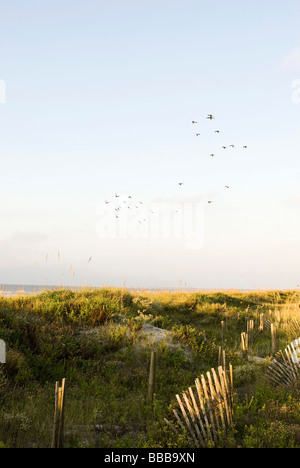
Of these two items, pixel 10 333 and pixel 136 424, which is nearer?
pixel 136 424

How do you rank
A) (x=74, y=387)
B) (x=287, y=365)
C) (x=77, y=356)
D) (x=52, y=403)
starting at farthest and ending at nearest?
(x=77, y=356), (x=287, y=365), (x=74, y=387), (x=52, y=403)

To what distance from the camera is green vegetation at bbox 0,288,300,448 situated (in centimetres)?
630

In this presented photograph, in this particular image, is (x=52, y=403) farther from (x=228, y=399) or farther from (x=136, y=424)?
(x=228, y=399)

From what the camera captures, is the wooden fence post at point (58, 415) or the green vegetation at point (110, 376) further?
the green vegetation at point (110, 376)

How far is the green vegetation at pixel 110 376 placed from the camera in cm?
630

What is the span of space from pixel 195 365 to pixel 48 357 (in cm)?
425

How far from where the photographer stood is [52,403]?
25.9ft

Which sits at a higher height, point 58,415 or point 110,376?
point 58,415

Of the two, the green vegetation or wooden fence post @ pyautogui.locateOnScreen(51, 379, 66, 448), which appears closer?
wooden fence post @ pyautogui.locateOnScreen(51, 379, 66, 448)

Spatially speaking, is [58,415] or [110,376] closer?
[58,415]

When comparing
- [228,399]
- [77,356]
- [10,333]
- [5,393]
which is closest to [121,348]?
A: [77,356]

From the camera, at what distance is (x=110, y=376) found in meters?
9.67

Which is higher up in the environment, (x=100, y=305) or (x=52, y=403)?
(x=100, y=305)
